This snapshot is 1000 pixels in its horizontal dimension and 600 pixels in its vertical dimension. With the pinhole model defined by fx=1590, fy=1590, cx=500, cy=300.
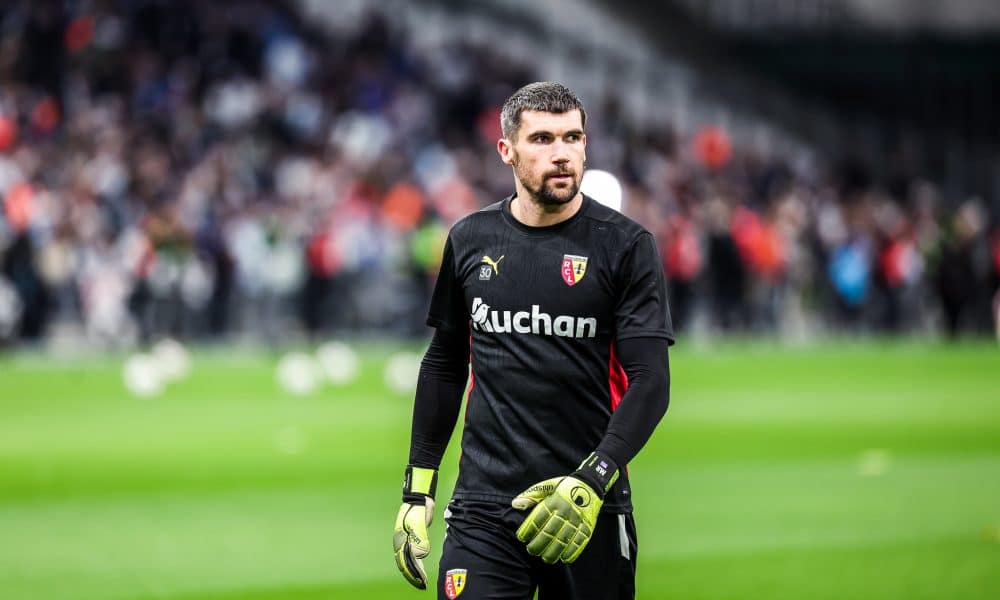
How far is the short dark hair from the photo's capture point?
5.12m

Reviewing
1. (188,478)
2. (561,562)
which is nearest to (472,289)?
(561,562)

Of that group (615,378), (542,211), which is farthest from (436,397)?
(542,211)

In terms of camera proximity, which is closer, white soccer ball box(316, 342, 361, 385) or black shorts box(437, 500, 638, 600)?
black shorts box(437, 500, 638, 600)

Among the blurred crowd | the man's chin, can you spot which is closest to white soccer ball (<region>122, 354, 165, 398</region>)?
the blurred crowd

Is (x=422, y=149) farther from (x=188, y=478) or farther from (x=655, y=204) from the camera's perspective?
(x=188, y=478)

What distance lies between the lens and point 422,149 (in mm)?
30641

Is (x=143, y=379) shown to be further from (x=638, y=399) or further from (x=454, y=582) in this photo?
(x=638, y=399)

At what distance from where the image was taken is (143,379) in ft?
67.2

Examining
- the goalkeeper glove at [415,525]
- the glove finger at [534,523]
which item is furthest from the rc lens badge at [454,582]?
the glove finger at [534,523]

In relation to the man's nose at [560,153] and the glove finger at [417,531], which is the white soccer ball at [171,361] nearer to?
the glove finger at [417,531]

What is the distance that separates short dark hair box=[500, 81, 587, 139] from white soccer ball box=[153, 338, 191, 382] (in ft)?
55.7

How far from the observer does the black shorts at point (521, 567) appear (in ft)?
16.8

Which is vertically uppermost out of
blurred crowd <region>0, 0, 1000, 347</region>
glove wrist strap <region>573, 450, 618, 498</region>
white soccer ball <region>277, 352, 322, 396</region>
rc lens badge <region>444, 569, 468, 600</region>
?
blurred crowd <region>0, 0, 1000, 347</region>

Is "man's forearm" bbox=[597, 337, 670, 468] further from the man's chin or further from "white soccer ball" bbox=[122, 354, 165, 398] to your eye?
"white soccer ball" bbox=[122, 354, 165, 398]
